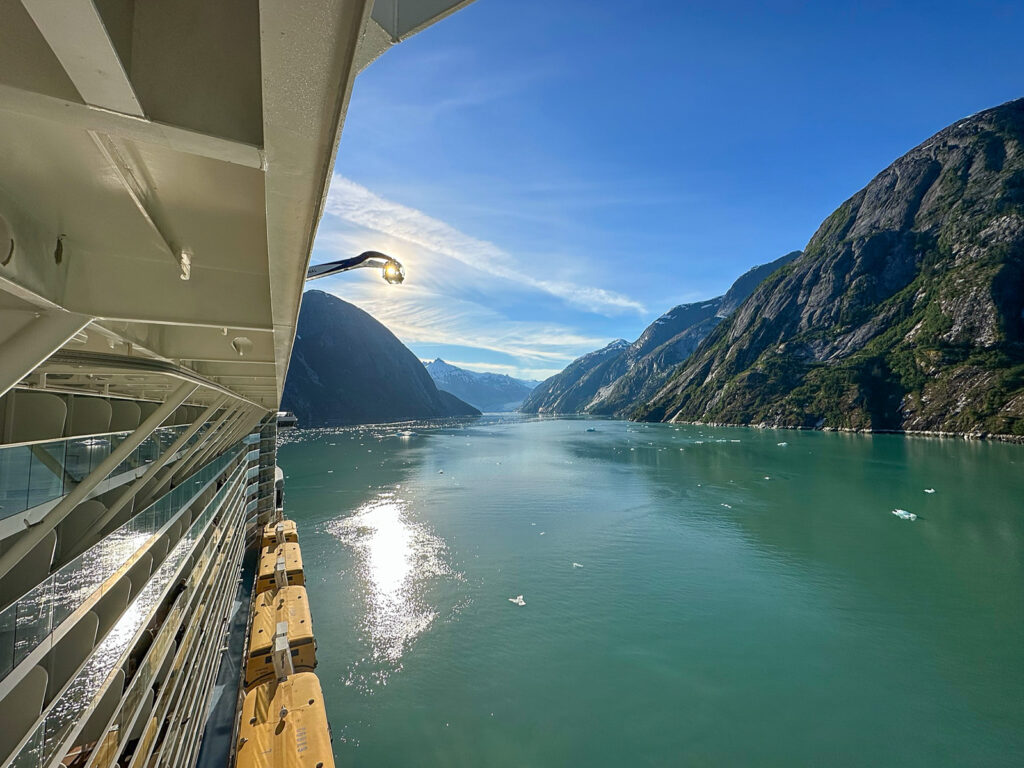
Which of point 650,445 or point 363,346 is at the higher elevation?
point 363,346

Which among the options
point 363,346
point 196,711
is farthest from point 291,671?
point 363,346

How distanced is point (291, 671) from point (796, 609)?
2145cm

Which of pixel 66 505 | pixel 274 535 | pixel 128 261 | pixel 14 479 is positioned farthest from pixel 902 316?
pixel 14 479

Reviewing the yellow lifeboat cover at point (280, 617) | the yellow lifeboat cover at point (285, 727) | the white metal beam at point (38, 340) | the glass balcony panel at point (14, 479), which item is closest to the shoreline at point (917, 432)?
the yellow lifeboat cover at point (280, 617)

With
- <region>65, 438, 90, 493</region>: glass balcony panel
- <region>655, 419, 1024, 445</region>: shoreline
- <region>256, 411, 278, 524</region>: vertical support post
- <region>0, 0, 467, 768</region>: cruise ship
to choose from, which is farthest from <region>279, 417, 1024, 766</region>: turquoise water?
<region>655, 419, 1024, 445</region>: shoreline

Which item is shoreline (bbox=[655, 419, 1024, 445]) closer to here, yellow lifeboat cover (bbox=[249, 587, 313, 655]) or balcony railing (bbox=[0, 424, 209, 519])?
yellow lifeboat cover (bbox=[249, 587, 313, 655])

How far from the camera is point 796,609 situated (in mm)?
20703

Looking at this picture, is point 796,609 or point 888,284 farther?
point 888,284

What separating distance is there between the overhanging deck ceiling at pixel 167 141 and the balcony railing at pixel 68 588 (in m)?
2.25

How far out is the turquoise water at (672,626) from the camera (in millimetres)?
12852

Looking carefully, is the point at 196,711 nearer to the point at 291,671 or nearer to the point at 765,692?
the point at 291,671

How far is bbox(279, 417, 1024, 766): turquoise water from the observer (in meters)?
12.9

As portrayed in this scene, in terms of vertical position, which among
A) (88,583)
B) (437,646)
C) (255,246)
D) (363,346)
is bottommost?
(437,646)

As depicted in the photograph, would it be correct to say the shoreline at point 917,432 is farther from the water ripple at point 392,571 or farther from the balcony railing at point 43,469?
the balcony railing at point 43,469
